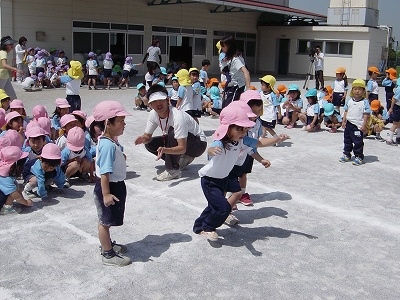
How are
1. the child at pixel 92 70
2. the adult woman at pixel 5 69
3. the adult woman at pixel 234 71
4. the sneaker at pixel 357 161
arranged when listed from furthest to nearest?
the child at pixel 92 70 < the adult woman at pixel 5 69 < the adult woman at pixel 234 71 < the sneaker at pixel 357 161

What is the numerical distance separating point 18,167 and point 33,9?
1545 cm

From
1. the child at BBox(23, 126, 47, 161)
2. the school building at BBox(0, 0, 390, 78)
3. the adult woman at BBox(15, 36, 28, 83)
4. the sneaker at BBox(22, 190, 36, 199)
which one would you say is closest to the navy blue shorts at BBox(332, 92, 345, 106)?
the child at BBox(23, 126, 47, 161)


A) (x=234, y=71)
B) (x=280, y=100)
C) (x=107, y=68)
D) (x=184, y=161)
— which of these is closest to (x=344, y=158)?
(x=234, y=71)

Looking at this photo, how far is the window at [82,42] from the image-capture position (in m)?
20.5

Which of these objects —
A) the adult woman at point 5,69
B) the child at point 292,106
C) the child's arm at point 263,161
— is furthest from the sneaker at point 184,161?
the child at point 292,106

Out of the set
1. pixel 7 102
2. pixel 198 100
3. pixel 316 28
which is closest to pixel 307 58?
pixel 316 28

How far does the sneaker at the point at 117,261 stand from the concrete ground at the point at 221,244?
56 mm

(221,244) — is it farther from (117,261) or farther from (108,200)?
(108,200)

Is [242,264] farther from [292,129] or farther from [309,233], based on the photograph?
[292,129]

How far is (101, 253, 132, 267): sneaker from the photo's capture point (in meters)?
3.84

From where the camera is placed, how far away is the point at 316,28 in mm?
27375

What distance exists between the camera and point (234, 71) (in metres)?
8.07

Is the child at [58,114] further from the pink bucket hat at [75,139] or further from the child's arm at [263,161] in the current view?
the child's arm at [263,161]

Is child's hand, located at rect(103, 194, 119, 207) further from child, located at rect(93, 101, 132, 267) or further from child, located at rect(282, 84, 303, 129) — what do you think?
child, located at rect(282, 84, 303, 129)
